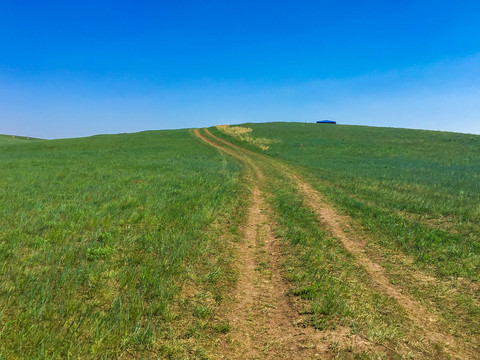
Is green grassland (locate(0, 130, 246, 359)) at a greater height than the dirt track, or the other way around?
green grassland (locate(0, 130, 246, 359))

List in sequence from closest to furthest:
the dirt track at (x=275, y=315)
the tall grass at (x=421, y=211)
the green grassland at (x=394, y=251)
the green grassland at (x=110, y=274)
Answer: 1. the green grassland at (x=110, y=274)
2. the dirt track at (x=275, y=315)
3. the green grassland at (x=394, y=251)
4. the tall grass at (x=421, y=211)

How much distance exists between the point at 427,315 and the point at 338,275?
181 cm

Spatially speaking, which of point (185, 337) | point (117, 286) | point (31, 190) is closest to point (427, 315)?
point (185, 337)

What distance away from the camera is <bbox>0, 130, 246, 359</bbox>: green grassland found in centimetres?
399

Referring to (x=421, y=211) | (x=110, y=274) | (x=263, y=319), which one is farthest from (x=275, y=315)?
(x=421, y=211)

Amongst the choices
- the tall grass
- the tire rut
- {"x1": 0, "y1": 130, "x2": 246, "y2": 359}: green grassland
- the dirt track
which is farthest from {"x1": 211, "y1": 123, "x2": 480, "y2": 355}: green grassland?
{"x1": 0, "y1": 130, "x2": 246, "y2": 359}: green grassland

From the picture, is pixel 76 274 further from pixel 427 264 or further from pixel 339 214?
pixel 339 214

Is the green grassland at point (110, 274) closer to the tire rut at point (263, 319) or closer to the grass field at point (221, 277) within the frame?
the grass field at point (221, 277)

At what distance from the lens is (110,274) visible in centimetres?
564

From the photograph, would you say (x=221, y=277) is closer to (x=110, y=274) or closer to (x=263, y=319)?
(x=263, y=319)

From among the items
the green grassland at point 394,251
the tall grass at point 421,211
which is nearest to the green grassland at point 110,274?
the green grassland at point 394,251

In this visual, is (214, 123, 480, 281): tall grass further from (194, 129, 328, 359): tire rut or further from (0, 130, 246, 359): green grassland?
(0, 130, 246, 359): green grassland

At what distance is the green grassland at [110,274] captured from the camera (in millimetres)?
3986

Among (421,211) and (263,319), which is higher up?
(421,211)
